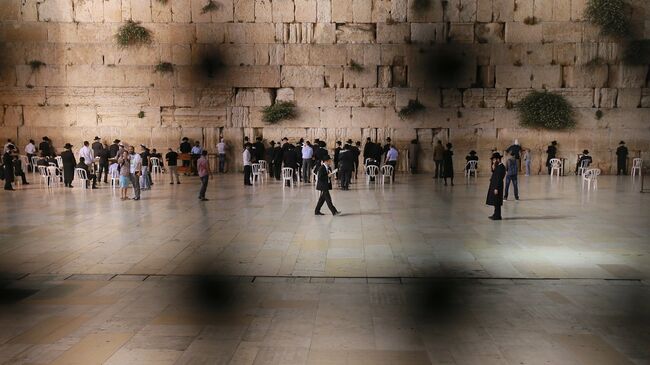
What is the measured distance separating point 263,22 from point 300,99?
A: 3.23 m

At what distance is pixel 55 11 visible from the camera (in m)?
20.9

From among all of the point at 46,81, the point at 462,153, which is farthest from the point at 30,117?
the point at 462,153

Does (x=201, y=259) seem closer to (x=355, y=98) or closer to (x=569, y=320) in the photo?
(x=569, y=320)

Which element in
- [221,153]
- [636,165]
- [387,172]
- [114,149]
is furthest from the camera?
[221,153]

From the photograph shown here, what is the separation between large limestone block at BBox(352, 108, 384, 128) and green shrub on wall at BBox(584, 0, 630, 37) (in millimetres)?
8524

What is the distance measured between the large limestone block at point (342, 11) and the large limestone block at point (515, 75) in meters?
6.02

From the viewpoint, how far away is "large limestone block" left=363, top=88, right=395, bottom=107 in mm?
21078

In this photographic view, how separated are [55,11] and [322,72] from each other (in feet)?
34.3

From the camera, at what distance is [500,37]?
20.9 metres

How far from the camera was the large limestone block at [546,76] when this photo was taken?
2086cm

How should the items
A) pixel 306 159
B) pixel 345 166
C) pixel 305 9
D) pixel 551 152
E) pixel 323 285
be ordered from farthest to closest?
pixel 305 9
pixel 551 152
pixel 306 159
pixel 345 166
pixel 323 285

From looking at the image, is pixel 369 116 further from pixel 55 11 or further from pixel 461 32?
pixel 55 11

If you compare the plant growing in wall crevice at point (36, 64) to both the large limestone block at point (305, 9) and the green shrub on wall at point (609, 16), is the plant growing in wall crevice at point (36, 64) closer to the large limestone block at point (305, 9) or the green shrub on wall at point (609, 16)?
the large limestone block at point (305, 9)

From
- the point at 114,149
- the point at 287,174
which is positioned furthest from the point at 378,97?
the point at 114,149
